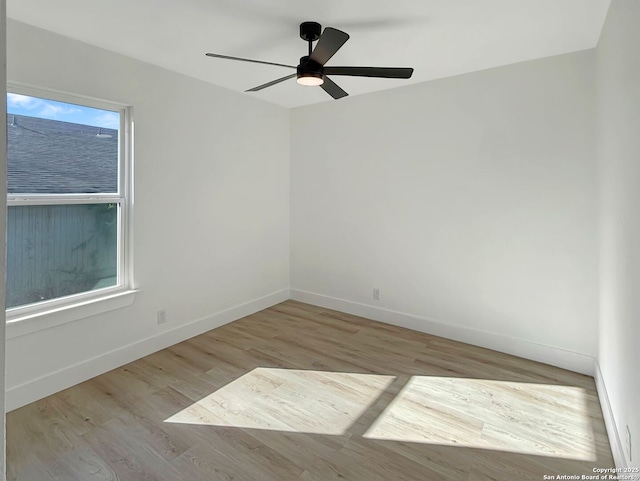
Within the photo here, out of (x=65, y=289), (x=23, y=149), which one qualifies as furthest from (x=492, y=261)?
(x=23, y=149)

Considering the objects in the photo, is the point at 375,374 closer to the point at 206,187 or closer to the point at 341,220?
the point at 341,220

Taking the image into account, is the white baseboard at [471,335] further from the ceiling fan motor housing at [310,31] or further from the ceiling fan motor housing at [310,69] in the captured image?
the ceiling fan motor housing at [310,31]

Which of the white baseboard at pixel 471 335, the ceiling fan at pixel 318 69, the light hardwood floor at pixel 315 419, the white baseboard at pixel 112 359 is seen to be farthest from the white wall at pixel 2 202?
the white baseboard at pixel 471 335

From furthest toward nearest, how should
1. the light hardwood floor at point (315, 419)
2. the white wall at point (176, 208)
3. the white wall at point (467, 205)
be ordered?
the white wall at point (467, 205) → the white wall at point (176, 208) → the light hardwood floor at point (315, 419)

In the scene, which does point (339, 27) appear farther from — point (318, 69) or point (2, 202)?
point (2, 202)

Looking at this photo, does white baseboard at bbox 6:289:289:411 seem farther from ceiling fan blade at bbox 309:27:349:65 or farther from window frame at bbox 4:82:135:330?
ceiling fan blade at bbox 309:27:349:65

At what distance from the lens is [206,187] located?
3.55m

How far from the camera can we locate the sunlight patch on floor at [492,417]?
2.03m

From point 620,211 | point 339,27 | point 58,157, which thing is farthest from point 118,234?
point 620,211

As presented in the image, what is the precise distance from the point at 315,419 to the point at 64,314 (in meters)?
1.95

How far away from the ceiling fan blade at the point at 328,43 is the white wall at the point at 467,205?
66.8 inches

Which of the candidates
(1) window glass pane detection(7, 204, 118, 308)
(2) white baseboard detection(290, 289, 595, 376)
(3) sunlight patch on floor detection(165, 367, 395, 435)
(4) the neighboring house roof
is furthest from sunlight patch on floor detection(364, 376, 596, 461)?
(4) the neighboring house roof

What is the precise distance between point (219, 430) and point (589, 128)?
11.4ft

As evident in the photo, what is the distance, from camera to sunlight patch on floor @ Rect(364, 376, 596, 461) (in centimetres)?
203
